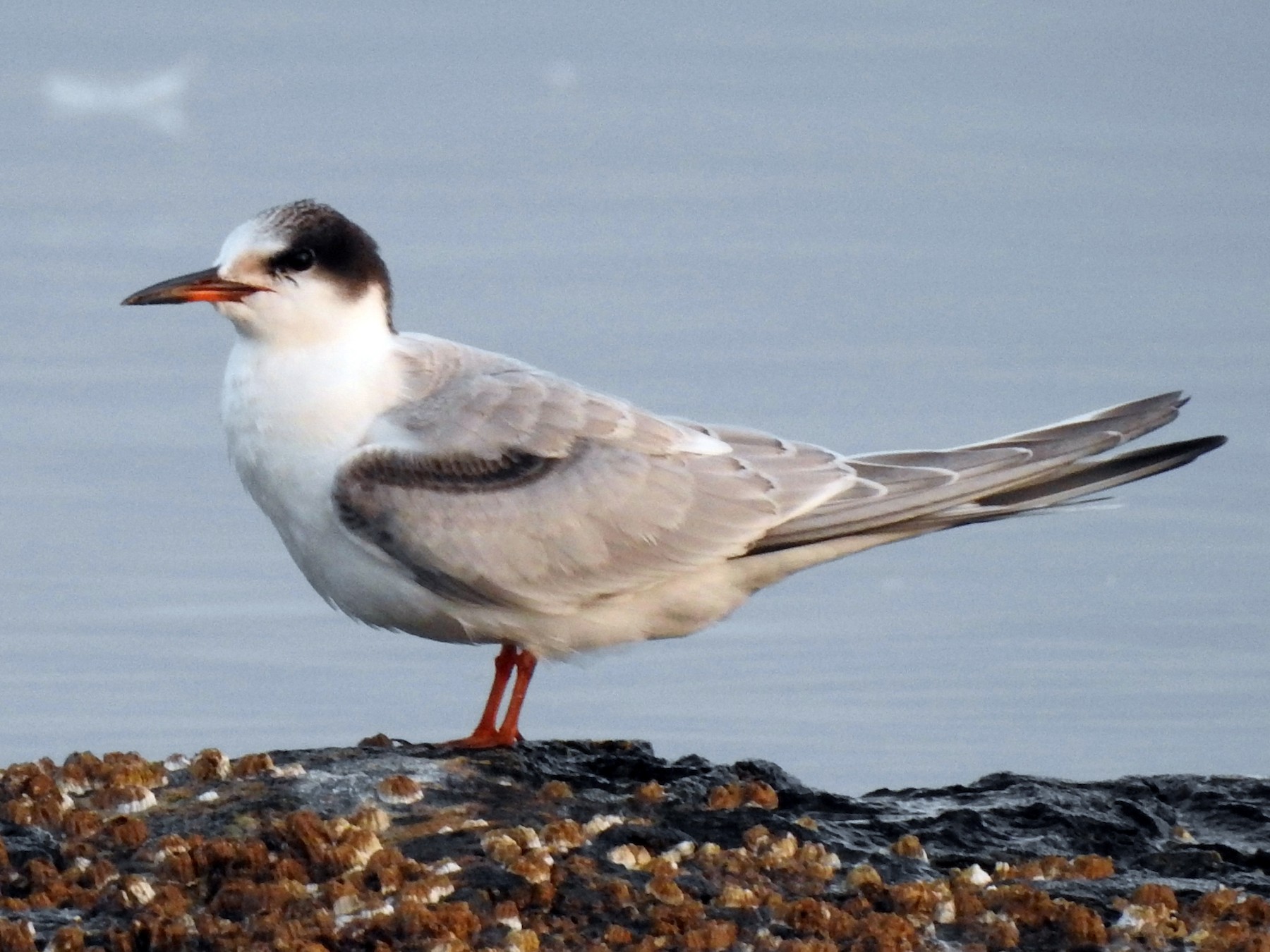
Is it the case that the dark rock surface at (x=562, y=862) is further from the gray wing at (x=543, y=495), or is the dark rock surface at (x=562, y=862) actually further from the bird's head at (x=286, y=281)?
the bird's head at (x=286, y=281)

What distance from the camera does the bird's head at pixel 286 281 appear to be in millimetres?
7375

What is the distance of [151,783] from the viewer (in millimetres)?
6203

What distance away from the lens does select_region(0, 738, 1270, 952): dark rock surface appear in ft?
17.2

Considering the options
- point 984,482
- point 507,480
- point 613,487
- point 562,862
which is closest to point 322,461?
point 507,480

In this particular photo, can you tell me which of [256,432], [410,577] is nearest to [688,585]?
[410,577]

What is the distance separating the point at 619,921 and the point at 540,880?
0.82 ft

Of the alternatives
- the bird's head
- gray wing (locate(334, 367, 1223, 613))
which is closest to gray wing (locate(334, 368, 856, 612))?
A: gray wing (locate(334, 367, 1223, 613))

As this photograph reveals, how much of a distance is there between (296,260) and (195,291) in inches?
14.8

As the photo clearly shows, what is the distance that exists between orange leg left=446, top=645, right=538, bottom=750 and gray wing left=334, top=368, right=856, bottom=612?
23 centimetres

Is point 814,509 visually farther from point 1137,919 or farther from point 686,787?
point 1137,919

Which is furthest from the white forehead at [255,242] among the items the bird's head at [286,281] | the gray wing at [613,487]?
the gray wing at [613,487]

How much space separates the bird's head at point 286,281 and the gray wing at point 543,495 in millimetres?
464

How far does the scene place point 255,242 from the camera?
291 inches

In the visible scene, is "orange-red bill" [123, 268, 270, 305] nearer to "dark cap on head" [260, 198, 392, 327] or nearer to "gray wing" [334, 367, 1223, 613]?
"dark cap on head" [260, 198, 392, 327]
